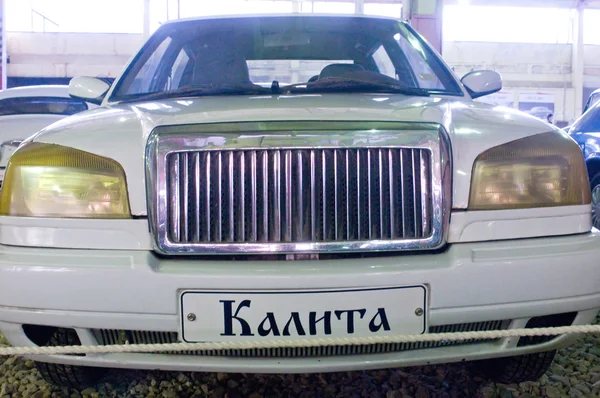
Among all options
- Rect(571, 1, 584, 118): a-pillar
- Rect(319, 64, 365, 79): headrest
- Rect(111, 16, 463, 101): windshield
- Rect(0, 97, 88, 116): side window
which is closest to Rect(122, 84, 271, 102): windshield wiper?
Rect(111, 16, 463, 101): windshield

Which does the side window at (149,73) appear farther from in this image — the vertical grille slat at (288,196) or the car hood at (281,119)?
the vertical grille slat at (288,196)

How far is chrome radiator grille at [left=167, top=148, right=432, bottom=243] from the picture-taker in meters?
1.54

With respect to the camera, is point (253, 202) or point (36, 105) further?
point (36, 105)

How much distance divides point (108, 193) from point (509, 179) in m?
1.20

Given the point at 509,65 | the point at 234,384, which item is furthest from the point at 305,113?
the point at 509,65

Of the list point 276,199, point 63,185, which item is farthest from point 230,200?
point 63,185

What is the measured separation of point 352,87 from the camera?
2.22 m

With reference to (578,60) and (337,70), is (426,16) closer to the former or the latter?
(337,70)

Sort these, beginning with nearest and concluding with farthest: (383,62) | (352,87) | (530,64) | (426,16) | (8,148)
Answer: (352,87) → (383,62) → (8,148) → (426,16) → (530,64)

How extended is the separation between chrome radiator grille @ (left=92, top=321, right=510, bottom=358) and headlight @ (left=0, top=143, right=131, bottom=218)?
1.14 ft

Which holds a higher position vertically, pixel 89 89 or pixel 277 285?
pixel 89 89

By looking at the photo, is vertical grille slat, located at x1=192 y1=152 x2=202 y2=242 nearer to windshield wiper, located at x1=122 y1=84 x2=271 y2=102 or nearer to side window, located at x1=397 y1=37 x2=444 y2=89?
windshield wiper, located at x1=122 y1=84 x2=271 y2=102

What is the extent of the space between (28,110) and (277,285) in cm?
462

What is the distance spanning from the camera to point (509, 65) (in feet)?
63.5
